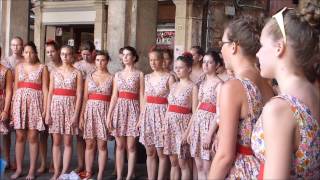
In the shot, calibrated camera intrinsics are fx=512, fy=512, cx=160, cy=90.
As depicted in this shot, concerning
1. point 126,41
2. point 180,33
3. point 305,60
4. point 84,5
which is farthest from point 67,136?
point 84,5

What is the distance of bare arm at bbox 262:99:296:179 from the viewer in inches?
70.9

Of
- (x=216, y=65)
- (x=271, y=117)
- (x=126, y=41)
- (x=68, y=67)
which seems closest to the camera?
(x=271, y=117)

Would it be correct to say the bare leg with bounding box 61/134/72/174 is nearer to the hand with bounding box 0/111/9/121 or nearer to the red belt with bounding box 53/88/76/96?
the red belt with bounding box 53/88/76/96

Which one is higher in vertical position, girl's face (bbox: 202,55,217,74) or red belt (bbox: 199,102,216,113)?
girl's face (bbox: 202,55,217,74)

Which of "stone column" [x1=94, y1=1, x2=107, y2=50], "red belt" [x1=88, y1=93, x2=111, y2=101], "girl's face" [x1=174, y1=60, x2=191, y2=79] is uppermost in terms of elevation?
"stone column" [x1=94, y1=1, x2=107, y2=50]

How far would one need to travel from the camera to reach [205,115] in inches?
228

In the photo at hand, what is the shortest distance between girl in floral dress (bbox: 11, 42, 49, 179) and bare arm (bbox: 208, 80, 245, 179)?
461 cm

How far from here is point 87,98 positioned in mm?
6836

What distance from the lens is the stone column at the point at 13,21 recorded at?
1176 centimetres

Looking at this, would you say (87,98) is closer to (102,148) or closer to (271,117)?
(102,148)

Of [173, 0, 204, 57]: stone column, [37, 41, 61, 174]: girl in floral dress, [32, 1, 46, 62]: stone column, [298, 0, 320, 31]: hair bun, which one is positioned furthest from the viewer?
[32, 1, 46, 62]: stone column

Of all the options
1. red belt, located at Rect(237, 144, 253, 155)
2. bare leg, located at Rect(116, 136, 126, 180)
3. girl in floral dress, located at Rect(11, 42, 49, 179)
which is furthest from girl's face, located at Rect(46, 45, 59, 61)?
red belt, located at Rect(237, 144, 253, 155)

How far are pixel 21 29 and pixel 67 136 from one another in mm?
5832

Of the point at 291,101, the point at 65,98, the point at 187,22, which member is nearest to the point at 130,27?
the point at 65,98
